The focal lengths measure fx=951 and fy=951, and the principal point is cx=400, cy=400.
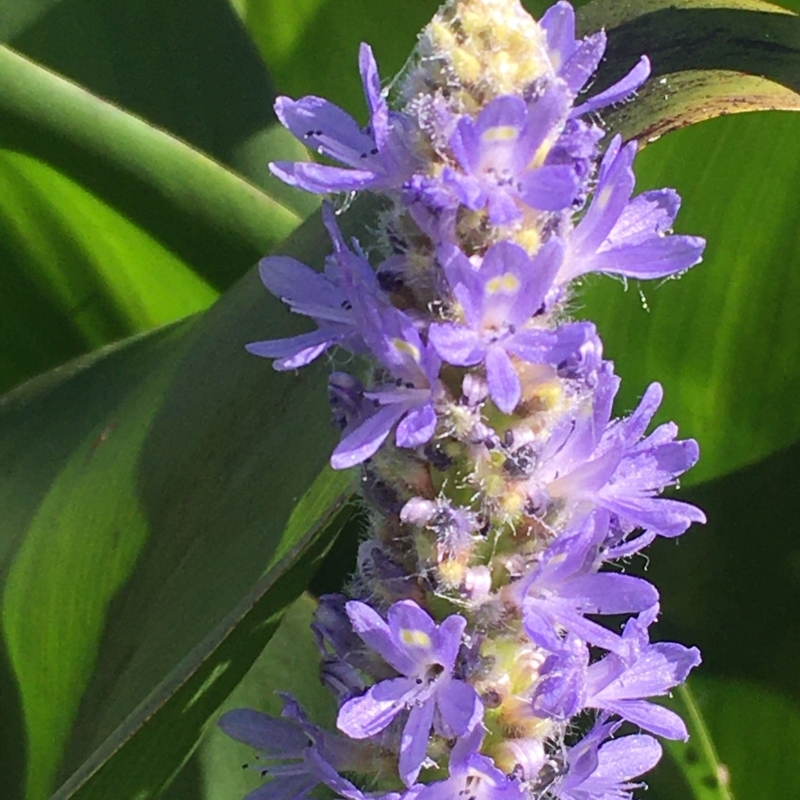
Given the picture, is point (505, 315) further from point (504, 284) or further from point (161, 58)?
point (161, 58)

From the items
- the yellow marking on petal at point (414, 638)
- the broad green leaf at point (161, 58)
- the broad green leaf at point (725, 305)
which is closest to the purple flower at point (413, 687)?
A: the yellow marking on petal at point (414, 638)

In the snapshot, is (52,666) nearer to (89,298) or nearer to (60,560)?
(60,560)

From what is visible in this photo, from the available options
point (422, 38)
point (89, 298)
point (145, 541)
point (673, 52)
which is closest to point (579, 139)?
point (422, 38)

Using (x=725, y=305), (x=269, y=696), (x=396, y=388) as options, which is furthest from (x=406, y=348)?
(x=725, y=305)

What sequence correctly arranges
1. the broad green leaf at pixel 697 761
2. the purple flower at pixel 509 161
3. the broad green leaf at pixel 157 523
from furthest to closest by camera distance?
the broad green leaf at pixel 697 761, the broad green leaf at pixel 157 523, the purple flower at pixel 509 161

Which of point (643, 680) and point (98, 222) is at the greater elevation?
point (98, 222)

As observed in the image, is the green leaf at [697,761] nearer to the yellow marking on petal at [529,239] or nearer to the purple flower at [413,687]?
the purple flower at [413,687]

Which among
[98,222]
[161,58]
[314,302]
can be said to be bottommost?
[314,302]
